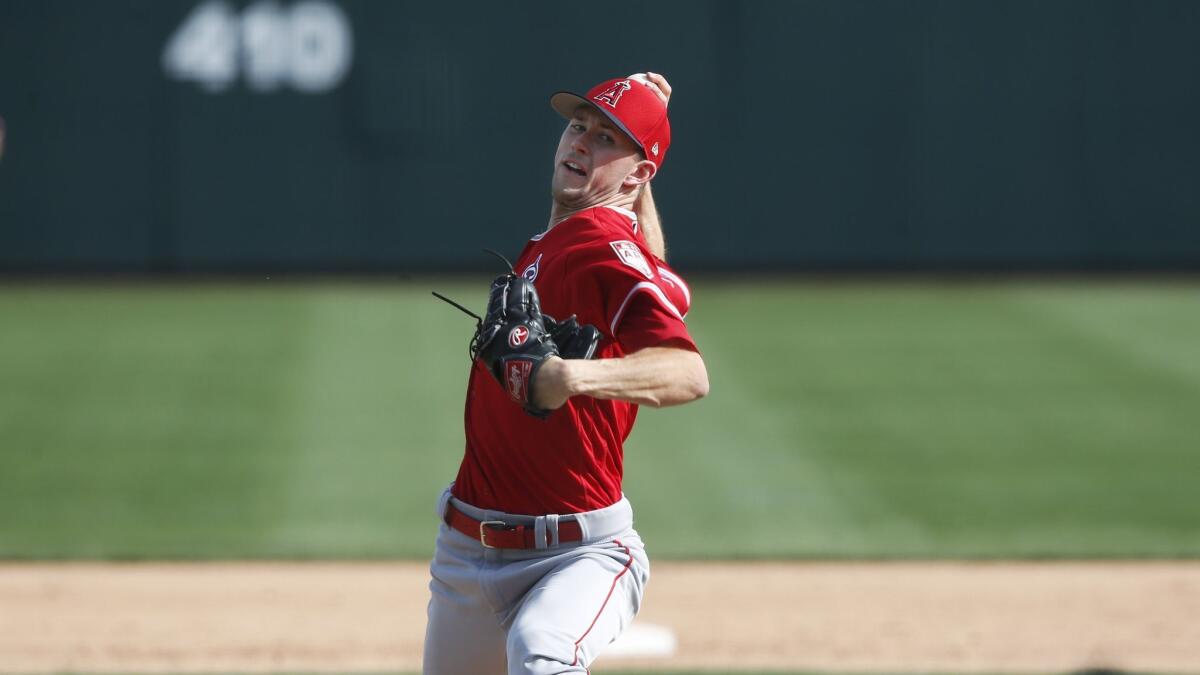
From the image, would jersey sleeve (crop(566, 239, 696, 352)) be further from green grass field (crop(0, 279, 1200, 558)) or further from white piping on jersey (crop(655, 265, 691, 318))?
green grass field (crop(0, 279, 1200, 558))

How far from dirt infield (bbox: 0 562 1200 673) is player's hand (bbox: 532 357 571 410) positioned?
118 inches

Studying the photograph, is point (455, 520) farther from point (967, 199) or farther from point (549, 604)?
point (967, 199)

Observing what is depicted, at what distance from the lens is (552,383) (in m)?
3.76

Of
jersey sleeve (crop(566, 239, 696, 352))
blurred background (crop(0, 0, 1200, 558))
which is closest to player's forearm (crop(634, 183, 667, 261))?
jersey sleeve (crop(566, 239, 696, 352))

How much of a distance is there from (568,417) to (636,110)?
80cm

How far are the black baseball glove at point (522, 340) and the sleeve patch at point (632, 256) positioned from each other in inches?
7.0

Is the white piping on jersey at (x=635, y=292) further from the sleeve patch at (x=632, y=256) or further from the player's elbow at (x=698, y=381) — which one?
the player's elbow at (x=698, y=381)

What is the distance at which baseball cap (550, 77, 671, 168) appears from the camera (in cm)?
432

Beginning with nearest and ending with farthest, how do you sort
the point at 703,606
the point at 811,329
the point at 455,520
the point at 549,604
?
the point at 549,604 → the point at 455,520 → the point at 703,606 → the point at 811,329

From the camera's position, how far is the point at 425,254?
54.7 ft

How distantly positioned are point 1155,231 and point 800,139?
11.9 ft

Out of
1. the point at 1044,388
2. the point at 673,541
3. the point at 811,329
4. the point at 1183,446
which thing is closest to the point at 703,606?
the point at 673,541

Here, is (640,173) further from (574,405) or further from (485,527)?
(485,527)

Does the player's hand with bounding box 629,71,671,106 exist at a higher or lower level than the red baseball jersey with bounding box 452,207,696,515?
higher
